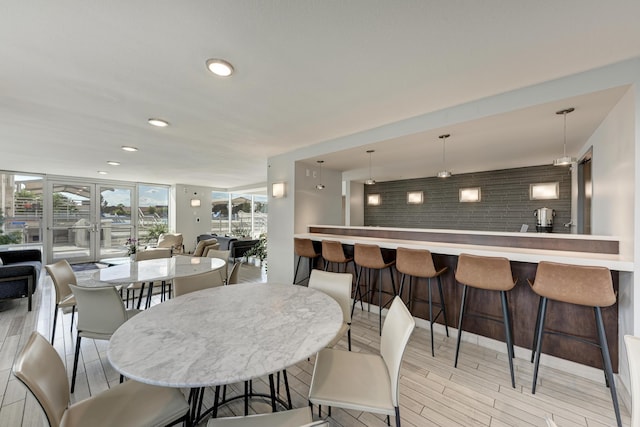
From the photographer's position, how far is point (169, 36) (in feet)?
5.22

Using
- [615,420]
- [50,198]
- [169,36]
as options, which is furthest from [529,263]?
[50,198]

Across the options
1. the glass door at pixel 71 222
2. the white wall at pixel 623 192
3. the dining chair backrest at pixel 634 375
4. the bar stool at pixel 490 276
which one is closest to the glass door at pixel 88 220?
the glass door at pixel 71 222

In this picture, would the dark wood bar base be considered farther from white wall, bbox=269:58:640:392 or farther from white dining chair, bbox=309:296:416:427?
white dining chair, bbox=309:296:416:427

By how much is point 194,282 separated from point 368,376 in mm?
1804

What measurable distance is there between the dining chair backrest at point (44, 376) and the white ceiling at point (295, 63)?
5.64ft

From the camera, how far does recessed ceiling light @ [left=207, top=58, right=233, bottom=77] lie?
1.86 m

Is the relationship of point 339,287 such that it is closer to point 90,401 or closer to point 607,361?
point 90,401

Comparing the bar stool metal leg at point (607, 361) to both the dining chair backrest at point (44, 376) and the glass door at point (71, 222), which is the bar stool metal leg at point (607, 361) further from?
the glass door at point (71, 222)

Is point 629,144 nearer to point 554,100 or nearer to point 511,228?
point 554,100

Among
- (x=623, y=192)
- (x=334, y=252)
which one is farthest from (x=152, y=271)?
(x=623, y=192)

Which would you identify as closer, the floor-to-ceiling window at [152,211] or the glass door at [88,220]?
the glass door at [88,220]

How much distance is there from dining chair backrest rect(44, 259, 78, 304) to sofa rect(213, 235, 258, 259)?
4.17 meters

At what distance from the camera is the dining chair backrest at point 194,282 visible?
235 cm

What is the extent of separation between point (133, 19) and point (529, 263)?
12.0 ft
